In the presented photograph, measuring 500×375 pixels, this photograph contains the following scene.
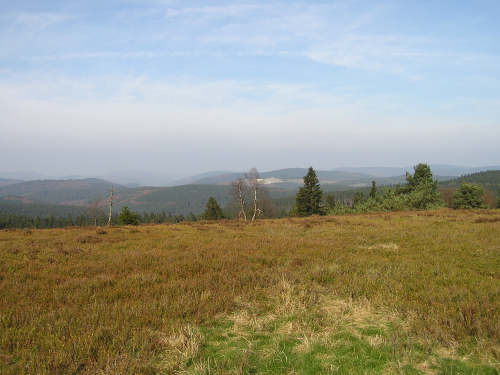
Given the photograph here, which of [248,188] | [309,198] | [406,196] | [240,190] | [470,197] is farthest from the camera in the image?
[309,198]

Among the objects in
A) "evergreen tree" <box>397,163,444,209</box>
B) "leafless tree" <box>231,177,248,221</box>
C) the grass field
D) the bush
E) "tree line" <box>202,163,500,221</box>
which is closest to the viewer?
the grass field

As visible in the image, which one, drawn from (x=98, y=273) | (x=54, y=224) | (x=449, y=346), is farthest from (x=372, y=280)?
(x=54, y=224)

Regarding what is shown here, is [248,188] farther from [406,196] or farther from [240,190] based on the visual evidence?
[406,196]

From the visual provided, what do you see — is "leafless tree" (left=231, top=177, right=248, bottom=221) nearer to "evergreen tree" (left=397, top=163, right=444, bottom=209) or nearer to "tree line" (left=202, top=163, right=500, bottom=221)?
"tree line" (left=202, top=163, right=500, bottom=221)

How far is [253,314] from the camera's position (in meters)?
5.46

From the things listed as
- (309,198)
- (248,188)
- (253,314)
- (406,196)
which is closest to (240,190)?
(248,188)

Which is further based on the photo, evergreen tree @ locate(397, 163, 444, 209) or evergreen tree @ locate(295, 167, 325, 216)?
evergreen tree @ locate(295, 167, 325, 216)

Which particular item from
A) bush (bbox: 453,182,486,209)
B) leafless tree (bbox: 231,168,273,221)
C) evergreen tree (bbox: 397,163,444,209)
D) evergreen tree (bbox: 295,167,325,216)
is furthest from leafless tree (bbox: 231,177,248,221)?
bush (bbox: 453,182,486,209)

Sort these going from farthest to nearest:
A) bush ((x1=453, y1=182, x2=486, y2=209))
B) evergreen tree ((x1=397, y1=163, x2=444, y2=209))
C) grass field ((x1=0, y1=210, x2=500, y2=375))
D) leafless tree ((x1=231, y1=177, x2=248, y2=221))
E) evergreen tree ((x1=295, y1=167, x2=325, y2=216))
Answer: evergreen tree ((x1=295, y1=167, x2=325, y2=216)), evergreen tree ((x1=397, y1=163, x2=444, y2=209)), bush ((x1=453, y1=182, x2=486, y2=209)), leafless tree ((x1=231, y1=177, x2=248, y2=221)), grass field ((x1=0, y1=210, x2=500, y2=375))

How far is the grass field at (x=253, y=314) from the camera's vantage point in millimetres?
3859

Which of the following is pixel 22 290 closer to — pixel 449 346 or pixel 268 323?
pixel 268 323

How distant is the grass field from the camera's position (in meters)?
3.86

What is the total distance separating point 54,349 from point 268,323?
3.53 meters

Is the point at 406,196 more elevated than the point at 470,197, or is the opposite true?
the point at 406,196
